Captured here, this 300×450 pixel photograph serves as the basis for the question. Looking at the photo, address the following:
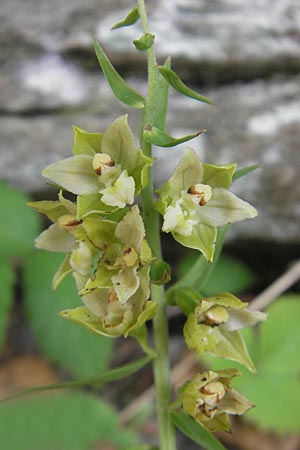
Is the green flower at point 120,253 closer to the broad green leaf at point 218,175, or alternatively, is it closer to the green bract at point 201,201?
the green bract at point 201,201

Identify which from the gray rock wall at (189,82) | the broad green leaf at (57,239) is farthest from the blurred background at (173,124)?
the broad green leaf at (57,239)

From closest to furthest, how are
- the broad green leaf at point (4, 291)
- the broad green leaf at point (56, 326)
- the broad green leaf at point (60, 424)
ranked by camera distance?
the broad green leaf at point (60, 424), the broad green leaf at point (4, 291), the broad green leaf at point (56, 326)

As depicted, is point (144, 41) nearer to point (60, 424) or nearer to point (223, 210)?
point (223, 210)

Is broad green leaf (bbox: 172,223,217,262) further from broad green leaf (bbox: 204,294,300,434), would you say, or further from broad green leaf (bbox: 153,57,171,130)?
broad green leaf (bbox: 204,294,300,434)

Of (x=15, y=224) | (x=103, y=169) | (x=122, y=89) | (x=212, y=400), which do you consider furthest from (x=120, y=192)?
(x=15, y=224)

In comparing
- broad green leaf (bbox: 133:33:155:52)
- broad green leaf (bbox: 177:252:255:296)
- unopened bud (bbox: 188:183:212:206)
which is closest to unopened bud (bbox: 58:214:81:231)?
unopened bud (bbox: 188:183:212:206)

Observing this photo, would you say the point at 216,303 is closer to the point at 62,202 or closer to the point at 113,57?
the point at 62,202
